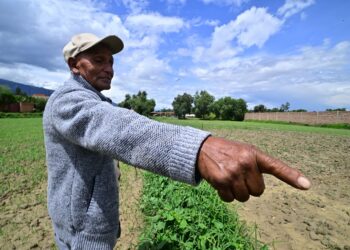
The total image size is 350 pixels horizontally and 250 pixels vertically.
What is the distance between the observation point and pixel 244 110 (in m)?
96.9

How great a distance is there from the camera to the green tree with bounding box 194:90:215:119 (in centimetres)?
10673

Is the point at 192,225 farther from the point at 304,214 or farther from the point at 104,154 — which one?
the point at 104,154

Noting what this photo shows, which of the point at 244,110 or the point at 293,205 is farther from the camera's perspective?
the point at 244,110

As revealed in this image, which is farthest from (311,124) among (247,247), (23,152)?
(247,247)

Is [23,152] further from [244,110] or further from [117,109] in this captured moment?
[244,110]

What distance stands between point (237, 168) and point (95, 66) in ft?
4.51

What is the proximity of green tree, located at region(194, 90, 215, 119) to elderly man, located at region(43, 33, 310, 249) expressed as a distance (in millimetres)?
103730

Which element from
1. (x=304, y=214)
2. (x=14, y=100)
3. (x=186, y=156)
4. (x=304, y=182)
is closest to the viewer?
(x=304, y=182)

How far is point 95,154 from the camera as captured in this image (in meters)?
1.71

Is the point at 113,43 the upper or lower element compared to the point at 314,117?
upper

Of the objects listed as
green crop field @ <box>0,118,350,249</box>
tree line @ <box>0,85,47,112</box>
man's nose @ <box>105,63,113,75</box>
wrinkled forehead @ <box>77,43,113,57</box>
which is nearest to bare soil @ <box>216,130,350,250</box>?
green crop field @ <box>0,118,350,249</box>

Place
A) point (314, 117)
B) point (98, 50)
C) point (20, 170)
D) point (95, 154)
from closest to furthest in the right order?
point (95, 154)
point (98, 50)
point (20, 170)
point (314, 117)

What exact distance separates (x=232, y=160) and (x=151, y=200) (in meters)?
4.52

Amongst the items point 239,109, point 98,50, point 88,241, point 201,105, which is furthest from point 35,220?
point 201,105
